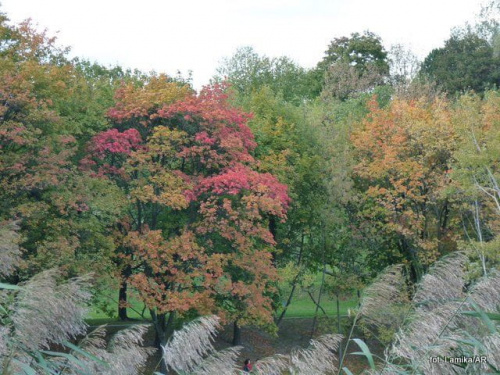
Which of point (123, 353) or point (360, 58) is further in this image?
point (360, 58)

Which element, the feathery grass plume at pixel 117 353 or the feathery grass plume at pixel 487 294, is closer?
the feathery grass plume at pixel 487 294

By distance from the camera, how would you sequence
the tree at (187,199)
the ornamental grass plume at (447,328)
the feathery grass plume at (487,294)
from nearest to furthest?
1. the ornamental grass plume at (447,328)
2. the feathery grass plume at (487,294)
3. the tree at (187,199)

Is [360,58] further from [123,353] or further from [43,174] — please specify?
[123,353]

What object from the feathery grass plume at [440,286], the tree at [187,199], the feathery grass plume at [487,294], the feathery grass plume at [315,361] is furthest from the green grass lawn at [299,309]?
the feathery grass plume at [487,294]

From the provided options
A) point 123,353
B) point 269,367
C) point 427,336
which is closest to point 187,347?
point 269,367

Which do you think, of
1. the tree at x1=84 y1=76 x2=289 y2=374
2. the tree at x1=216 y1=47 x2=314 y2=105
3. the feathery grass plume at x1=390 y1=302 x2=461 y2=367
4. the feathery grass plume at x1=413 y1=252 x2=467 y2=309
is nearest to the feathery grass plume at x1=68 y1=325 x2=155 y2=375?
the feathery grass plume at x1=390 y1=302 x2=461 y2=367

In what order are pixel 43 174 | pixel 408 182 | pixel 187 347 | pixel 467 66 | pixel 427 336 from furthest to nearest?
1. pixel 467 66
2. pixel 408 182
3. pixel 43 174
4. pixel 187 347
5. pixel 427 336

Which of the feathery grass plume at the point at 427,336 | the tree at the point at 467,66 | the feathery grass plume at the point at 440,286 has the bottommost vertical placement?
the feathery grass plume at the point at 427,336

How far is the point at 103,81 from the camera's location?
88.1 feet

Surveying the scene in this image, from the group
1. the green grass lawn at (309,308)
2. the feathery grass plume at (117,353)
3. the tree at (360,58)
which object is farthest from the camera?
the tree at (360,58)

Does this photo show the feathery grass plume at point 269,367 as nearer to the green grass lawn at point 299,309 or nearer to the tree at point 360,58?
the green grass lawn at point 299,309

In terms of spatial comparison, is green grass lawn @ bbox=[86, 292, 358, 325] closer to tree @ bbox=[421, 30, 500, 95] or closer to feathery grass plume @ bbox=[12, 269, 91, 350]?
feathery grass plume @ bbox=[12, 269, 91, 350]

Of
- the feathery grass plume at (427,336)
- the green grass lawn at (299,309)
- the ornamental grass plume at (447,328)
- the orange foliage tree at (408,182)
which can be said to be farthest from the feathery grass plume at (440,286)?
the green grass lawn at (299,309)

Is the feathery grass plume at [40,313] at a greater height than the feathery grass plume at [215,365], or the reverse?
the feathery grass plume at [40,313]
